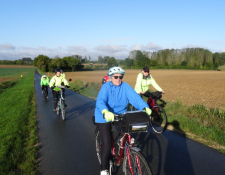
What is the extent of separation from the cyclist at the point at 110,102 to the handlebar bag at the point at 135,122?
37cm

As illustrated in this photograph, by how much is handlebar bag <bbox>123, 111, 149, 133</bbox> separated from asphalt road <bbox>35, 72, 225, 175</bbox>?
34.2 inches

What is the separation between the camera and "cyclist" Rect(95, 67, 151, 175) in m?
3.15

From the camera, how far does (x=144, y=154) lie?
445cm

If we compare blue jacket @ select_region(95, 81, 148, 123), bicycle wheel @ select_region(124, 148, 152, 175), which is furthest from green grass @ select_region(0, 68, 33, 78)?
bicycle wheel @ select_region(124, 148, 152, 175)

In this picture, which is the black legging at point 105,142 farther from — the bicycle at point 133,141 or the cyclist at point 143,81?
the cyclist at point 143,81

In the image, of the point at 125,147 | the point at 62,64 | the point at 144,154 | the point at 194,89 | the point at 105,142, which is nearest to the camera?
the point at 125,147

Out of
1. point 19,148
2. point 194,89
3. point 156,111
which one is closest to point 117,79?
point 19,148

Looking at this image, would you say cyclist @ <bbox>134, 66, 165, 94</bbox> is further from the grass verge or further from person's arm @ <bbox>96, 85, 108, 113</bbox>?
person's arm @ <bbox>96, 85, 108, 113</bbox>

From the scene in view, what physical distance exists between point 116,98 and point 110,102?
13 centimetres

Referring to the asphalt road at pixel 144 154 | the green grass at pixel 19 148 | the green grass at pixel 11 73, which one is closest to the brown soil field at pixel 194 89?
the asphalt road at pixel 144 154

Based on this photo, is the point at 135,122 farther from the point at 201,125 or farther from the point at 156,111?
the point at 201,125

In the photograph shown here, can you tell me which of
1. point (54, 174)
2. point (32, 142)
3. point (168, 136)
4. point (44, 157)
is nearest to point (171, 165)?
point (168, 136)

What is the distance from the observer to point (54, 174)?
3.79 m

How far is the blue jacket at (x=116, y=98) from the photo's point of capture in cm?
318
